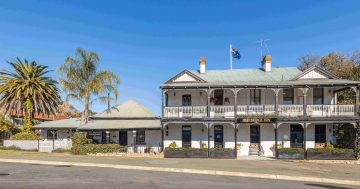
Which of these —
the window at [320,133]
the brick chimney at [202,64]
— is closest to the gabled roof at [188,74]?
the brick chimney at [202,64]

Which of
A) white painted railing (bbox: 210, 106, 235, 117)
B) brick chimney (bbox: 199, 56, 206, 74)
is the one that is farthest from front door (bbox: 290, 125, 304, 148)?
brick chimney (bbox: 199, 56, 206, 74)

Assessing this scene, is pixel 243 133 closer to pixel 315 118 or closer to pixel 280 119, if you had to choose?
pixel 280 119

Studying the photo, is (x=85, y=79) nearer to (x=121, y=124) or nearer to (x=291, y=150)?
(x=121, y=124)

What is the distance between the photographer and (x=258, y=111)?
27062 millimetres

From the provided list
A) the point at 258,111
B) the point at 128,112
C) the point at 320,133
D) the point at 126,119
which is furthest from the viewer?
the point at 128,112

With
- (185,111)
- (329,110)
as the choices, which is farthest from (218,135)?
(329,110)

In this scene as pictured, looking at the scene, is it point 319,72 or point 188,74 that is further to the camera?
point 188,74

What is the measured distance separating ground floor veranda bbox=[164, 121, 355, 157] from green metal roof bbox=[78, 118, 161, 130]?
1.93m

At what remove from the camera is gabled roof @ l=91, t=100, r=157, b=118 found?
32719 millimetres

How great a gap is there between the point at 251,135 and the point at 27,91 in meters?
25.7

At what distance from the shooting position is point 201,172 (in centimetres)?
1703

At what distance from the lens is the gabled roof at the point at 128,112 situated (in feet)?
107

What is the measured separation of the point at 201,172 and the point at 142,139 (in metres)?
14.4

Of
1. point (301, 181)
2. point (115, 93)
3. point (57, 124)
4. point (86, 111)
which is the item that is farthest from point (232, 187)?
point (57, 124)
